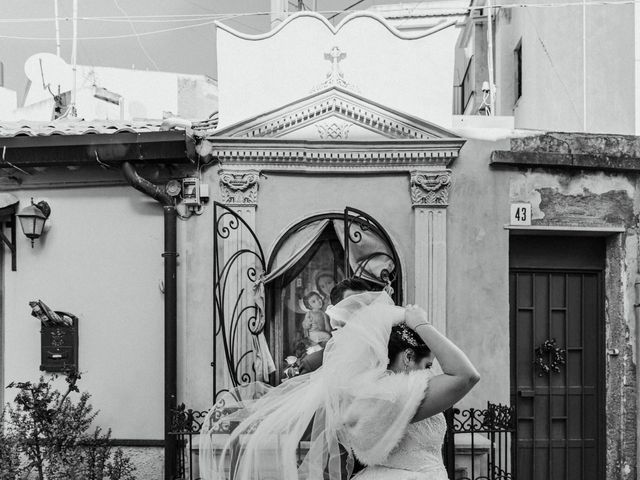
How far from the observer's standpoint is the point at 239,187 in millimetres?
7285

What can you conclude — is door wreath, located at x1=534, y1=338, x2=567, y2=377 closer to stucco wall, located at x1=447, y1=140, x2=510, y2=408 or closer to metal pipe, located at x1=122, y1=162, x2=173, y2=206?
stucco wall, located at x1=447, y1=140, x2=510, y2=408

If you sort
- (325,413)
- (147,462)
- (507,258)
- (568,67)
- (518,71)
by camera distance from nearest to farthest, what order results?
(325,413), (147,462), (507,258), (568,67), (518,71)

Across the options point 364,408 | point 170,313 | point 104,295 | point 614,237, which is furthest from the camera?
point 614,237

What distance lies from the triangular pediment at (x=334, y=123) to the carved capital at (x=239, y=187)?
1.15 ft

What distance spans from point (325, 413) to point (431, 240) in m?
3.87

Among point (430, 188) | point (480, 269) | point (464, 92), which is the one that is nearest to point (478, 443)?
point (480, 269)

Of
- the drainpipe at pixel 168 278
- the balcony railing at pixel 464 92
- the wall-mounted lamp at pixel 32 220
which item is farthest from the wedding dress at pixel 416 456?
the balcony railing at pixel 464 92

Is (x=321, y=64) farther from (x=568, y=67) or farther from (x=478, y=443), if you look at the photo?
(x=568, y=67)

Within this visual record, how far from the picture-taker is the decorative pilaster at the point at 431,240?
23.8 feet

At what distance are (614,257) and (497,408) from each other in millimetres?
2159

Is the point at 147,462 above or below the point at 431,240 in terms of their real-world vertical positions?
below

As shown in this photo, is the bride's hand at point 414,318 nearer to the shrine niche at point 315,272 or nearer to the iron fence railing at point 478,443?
the iron fence railing at point 478,443

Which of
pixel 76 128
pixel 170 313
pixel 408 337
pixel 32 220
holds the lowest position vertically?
pixel 170 313

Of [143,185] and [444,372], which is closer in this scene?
[444,372]
